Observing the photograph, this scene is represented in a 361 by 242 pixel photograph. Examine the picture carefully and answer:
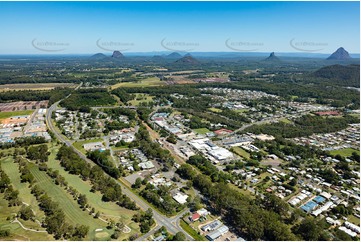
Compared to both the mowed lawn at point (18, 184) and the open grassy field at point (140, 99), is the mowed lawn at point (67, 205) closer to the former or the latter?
the mowed lawn at point (18, 184)

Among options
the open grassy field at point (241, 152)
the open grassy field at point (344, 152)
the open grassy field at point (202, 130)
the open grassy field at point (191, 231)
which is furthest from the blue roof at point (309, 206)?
the open grassy field at point (202, 130)

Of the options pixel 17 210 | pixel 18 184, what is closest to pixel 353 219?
pixel 17 210

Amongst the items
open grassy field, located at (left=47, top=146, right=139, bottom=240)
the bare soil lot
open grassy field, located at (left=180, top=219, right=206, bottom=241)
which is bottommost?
open grassy field, located at (left=180, top=219, right=206, bottom=241)

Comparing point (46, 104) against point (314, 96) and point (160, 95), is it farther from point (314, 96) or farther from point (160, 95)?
point (314, 96)

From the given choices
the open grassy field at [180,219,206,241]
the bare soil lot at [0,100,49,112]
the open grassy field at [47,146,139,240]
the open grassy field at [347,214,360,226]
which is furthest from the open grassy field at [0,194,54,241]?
the bare soil lot at [0,100,49,112]

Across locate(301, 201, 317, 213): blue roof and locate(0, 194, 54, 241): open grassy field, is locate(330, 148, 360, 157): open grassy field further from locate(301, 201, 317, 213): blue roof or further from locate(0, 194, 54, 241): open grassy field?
locate(0, 194, 54, 241): open grassy field
